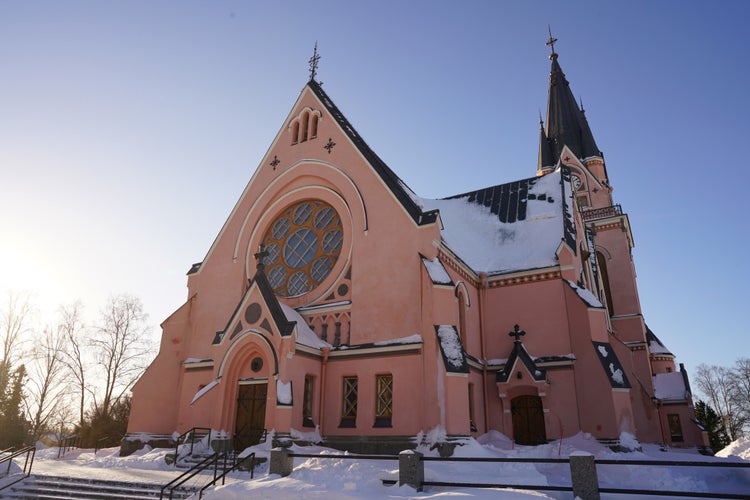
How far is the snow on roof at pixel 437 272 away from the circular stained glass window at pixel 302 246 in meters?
4.10

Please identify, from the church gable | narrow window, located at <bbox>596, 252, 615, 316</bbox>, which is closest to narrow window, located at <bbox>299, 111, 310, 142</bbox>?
the church gable

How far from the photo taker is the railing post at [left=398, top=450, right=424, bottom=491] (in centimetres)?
931

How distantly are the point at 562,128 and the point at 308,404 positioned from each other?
35.6m

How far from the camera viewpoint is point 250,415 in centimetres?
1683

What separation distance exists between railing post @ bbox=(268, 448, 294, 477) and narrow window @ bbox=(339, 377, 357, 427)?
223 inches

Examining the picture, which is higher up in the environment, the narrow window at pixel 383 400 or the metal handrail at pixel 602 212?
the metal handrail at pixel 602 212

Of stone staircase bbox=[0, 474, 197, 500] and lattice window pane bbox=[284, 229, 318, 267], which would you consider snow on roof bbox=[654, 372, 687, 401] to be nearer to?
lattice window pane bbox=[284, 229, 318, 267]

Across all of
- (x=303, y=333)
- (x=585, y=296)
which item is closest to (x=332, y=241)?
(x=303, y=333)

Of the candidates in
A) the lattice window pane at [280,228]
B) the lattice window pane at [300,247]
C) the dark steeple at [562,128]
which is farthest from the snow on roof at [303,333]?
the dark steeple at [562,128]

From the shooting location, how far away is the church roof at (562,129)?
42312 mm

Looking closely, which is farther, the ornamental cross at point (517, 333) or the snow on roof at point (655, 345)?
the snow on roof at point (655, 345)

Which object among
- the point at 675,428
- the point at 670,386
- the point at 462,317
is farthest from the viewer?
the point at 670,386

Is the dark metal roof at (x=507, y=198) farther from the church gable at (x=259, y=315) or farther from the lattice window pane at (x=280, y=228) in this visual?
the church gable at (x=259, y=315)

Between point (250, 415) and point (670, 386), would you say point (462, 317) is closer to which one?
point (250, 415)
